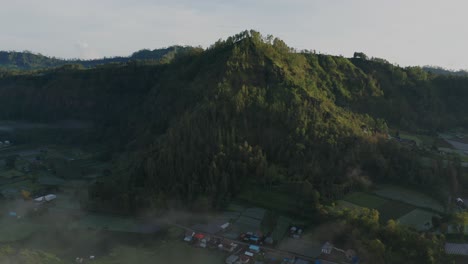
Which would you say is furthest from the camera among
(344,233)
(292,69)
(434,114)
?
(434,114)

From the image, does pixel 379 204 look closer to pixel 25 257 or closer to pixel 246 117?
pixel 246 117

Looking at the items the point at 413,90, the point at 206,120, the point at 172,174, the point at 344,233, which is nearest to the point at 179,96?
the point at 206,120

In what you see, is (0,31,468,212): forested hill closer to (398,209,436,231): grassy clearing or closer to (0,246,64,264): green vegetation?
(398,209,436,231): grassy clearing

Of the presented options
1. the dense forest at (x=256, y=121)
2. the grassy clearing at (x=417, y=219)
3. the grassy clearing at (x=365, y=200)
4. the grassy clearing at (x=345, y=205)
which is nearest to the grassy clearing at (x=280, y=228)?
the dense forest at (x=256, y=121)

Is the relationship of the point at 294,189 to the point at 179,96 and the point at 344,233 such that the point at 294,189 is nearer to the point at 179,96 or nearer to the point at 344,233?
the point at 344,233

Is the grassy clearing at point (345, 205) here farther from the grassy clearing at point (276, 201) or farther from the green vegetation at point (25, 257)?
the green vegetation at point (25, 257)

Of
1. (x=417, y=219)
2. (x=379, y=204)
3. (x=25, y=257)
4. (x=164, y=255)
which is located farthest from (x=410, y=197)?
(x=25, y=257)
